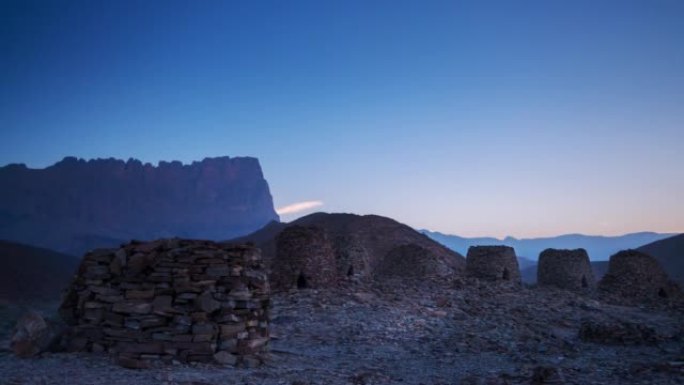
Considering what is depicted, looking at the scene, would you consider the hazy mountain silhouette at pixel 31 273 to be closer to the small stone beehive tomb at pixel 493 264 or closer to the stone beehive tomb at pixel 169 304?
the small stone beehive tomb at pixel 493 264

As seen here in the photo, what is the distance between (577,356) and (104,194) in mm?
124113

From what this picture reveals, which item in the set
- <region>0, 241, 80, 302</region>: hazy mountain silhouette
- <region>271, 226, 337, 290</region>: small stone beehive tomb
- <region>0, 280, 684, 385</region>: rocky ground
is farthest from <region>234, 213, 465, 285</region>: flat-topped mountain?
<region>0, 241, 80, 302</region>: hazy mountain silhouette

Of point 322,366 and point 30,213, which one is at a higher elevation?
point 30,213

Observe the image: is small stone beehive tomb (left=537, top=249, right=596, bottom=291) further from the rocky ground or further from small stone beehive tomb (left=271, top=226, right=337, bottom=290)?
small stone beehive tomb (left=271, top=226, right=337, bottom=290)

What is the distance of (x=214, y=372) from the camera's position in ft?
30.0

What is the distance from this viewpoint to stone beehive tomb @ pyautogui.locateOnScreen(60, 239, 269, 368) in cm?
987

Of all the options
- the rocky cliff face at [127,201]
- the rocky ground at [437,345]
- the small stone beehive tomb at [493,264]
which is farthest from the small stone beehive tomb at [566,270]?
the rocky cliff face at [127,201]

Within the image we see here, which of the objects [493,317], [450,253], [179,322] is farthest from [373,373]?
[450,253]

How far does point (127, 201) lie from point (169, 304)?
123m

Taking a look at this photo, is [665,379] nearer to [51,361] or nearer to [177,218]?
[51,361]

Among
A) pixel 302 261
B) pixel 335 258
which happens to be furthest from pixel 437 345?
pixel 335 258

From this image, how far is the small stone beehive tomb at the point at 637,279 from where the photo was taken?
2784 centimetres

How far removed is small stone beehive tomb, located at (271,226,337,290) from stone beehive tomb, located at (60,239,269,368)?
1119 cm

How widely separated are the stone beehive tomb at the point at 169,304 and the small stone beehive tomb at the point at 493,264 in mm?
20441
